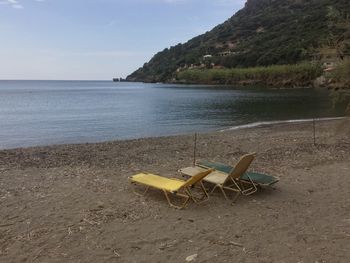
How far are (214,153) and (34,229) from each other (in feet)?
26.5

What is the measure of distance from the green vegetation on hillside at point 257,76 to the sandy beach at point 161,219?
232 feet

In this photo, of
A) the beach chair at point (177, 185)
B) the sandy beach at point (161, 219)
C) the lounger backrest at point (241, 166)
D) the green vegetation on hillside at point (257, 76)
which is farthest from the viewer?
the green vegetation on hillside at point (257, 76)

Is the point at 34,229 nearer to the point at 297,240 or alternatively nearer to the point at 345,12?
the point at 297,240

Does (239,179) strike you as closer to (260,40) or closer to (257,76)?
→ (257,76)

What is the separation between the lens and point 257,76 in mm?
123250

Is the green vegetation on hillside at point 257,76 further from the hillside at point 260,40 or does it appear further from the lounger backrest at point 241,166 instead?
the lounger backrest at point 241,166

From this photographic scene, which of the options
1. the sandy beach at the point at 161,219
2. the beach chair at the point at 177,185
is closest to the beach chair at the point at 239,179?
the sandy beach at the point at 161,219

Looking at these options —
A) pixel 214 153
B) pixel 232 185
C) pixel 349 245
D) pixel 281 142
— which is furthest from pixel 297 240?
pixel 281 142

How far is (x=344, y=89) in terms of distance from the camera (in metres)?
8.01

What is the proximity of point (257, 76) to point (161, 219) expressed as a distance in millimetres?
120912

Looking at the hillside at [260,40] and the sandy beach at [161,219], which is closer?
the sandy beach at [161,219]

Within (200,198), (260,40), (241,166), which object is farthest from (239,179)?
(260,40)

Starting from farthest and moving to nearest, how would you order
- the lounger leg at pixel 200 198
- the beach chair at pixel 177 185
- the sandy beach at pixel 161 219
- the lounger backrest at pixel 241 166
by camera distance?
the lounger backrest at pixel 241 166 → the lounger leg at pixel 200 198 → the beach chair at pixel 177 185 → the sandy beach at pixel 161 219

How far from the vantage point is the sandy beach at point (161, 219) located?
5.14 m
